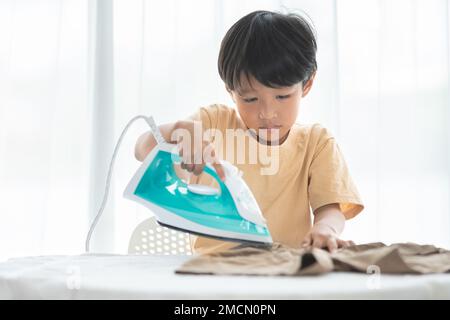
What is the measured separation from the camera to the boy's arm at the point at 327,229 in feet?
3.67

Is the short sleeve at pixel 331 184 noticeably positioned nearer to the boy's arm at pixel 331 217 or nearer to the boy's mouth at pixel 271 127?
the boy's arm at pixel 331 217

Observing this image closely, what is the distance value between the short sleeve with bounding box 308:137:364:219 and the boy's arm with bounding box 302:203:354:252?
2cm

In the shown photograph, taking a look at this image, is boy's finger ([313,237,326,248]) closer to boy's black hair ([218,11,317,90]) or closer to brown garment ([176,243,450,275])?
brown garment ([176,243,450,275])

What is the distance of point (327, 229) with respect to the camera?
4.03ft

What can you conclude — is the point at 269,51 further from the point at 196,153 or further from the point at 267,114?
the point at 196,153

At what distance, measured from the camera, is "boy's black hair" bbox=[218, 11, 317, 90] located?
1.32 meters

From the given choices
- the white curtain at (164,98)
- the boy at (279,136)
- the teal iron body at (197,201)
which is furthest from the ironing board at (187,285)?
the white curtain at (164,98)

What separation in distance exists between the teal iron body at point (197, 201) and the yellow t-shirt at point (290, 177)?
26 centimetres

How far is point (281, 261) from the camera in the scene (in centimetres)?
90

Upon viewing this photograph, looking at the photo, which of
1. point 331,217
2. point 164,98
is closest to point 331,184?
point 331,217

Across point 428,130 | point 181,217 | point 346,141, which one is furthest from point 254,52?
point 428,130

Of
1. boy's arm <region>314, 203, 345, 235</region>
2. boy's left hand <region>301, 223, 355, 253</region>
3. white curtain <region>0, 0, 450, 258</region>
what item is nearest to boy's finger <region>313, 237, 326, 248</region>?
boy's left hand <region>301, 223, 355, 253</region>
